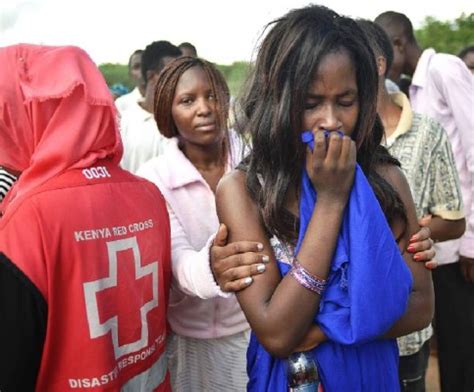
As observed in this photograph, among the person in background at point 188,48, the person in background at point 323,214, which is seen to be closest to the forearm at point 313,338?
the person in background at point 323,214

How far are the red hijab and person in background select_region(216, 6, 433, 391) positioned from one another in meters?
0.42

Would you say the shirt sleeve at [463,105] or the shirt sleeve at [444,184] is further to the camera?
the shirt sleeve at [463,105]

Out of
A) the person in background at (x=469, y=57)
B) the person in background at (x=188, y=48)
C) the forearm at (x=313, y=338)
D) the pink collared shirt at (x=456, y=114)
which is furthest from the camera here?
the person in background at (x=188, y=48)

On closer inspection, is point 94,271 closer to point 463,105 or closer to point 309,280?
point 309,280

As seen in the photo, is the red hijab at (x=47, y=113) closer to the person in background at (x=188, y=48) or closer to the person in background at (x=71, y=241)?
the person in background at (x=71, y=241)

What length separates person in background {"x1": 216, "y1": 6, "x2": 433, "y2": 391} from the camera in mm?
1335

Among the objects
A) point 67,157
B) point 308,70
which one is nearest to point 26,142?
point 67,157

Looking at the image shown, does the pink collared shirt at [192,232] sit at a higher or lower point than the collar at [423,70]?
lower

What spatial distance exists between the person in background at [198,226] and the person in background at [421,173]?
0.71 metres

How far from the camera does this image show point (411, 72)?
4211 millimetres

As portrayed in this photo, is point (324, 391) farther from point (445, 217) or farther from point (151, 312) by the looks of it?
point (445, 217)

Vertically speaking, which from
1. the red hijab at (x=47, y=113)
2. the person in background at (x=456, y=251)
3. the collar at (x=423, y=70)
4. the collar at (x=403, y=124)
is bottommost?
the person in background at (x=456, y=251)

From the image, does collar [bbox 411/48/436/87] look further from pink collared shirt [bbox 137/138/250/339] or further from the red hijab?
the red hijab

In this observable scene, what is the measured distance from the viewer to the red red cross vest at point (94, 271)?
56.6 inches
